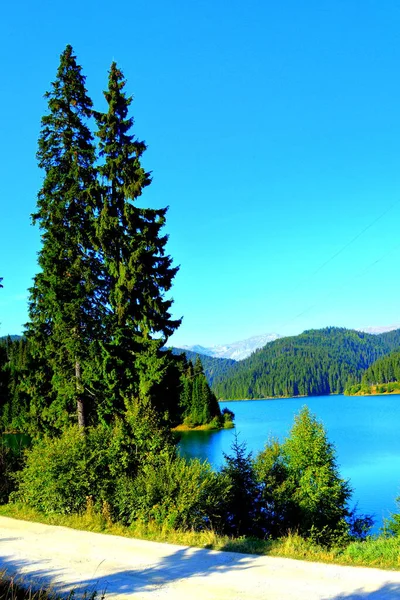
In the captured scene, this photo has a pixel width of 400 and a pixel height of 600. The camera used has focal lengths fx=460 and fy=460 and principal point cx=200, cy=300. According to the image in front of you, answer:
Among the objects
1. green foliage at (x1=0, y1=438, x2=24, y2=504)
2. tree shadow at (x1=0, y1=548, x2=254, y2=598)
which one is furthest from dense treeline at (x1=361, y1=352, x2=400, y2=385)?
tree shadow at (x1=0, y1=548, x2=254, y2=598)

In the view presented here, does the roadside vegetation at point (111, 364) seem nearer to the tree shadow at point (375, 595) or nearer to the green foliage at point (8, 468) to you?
the green foliage at point (8, 468)

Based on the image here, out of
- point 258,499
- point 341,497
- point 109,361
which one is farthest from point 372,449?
point 109,361

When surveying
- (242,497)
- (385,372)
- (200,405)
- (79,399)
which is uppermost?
(79,399)

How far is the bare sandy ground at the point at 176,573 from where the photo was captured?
7.82 metres

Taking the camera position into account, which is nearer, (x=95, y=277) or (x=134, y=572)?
(x=134, y=572)

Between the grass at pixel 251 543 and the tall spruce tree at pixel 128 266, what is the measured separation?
5.63 metres

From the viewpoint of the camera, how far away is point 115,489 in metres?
14.3

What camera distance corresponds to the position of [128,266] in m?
18.8

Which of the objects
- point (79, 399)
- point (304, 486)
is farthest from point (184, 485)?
point (79, 399)

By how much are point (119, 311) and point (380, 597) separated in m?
14.0

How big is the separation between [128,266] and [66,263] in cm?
287

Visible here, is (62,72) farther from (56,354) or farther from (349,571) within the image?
(349,571)

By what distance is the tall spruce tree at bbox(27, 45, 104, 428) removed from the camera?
18.9 metres

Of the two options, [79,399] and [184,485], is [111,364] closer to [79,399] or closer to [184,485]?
[79,399]
